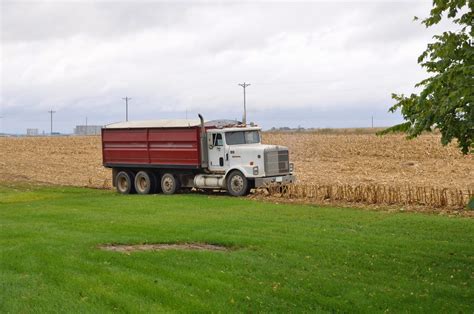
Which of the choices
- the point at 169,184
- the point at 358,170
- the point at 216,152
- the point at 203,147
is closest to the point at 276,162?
the point at 216,152

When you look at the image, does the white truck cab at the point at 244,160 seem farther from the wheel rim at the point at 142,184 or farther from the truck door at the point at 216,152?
the wheel rim at the point at 142,184

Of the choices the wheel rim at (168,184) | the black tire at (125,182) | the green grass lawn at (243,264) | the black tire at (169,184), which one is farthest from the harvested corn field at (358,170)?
the wheel rim at (168,184)

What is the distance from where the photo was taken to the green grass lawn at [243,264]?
10.5m

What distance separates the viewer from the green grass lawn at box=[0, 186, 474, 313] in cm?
1054

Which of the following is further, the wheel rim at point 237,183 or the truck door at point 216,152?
the truck door at point 216,152

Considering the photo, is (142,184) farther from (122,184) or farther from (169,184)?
(169,184)

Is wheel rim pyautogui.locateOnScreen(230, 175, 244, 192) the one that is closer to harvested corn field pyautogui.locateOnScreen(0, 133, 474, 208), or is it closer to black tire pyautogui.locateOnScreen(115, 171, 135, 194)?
harvested corn field pyautogui.locateOnScreen(0, 133, 474, 208)

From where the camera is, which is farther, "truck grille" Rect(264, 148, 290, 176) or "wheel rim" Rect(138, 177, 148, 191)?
"wheel rim" Rect(138, 177, 148, 191)

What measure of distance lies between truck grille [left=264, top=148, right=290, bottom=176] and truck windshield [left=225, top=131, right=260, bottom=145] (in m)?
1.48

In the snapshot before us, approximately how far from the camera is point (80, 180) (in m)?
38.1

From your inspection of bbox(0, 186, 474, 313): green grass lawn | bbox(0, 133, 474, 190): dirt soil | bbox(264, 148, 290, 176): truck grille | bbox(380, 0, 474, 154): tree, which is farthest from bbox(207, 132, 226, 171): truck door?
bbox(380, 0, 474, 154): tree

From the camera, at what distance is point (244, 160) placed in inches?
1093

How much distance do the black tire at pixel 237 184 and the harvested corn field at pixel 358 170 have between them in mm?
1138

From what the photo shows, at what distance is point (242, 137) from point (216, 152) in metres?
1.31
